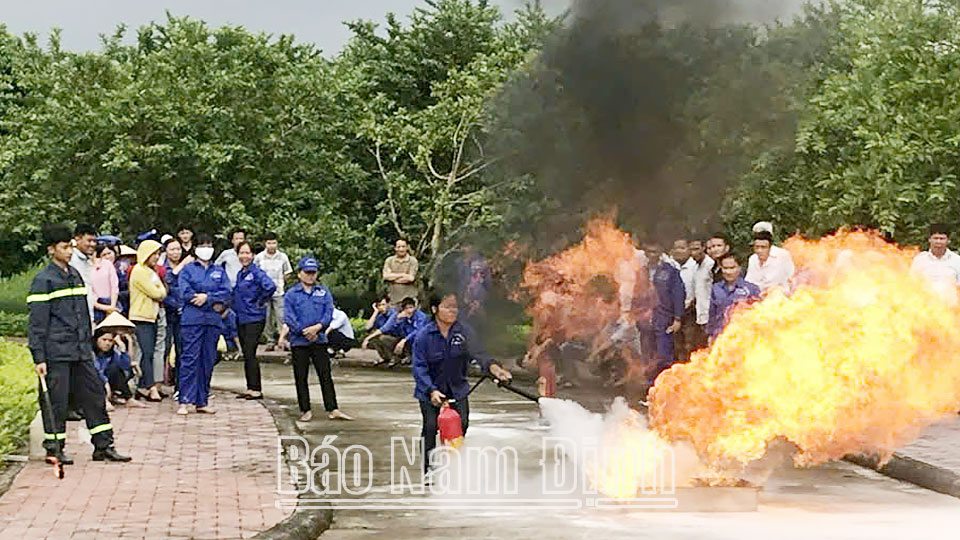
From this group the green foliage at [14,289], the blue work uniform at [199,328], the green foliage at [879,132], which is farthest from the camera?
the green foliage at [14,289]

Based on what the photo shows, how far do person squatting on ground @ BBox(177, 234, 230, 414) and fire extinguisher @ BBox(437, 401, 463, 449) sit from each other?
501 cm

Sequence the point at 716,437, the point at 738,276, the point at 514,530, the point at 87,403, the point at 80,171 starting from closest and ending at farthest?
the point at 514,530
the point at 716,437
the point at 87,403
the point at 738,276
the point at 80,171

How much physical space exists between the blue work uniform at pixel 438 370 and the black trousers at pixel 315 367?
398cm

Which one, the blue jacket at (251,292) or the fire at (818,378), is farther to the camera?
the blue jacket at (251,292)

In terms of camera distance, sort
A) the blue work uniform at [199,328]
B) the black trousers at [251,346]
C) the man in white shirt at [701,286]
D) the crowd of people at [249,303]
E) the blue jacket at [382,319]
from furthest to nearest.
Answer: the blue jacket at [382,319], the black trousers at [251,346], the blue work uniform at [199,328], the man in white shirt at [701,286], the crowd of people at [249,303]

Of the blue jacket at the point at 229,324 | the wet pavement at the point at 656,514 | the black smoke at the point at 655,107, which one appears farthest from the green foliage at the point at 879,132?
the wet pavement at the point at 656,514

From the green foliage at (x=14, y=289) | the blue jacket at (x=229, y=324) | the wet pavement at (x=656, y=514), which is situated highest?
the green foliage at (x=14, y=289)

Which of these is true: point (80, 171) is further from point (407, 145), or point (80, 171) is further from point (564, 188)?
point (564, 188)

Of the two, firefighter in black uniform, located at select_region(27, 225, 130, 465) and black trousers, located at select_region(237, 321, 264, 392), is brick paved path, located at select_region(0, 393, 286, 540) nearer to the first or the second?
firefighter in black uniform, located at select_region(27, 225, 130, 465)

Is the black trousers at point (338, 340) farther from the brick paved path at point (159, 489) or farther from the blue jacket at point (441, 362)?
the blue jacket at point (441, 362)

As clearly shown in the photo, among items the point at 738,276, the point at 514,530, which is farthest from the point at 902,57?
the point at 514,530

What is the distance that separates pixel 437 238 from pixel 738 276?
1262cm

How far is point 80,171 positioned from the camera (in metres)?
29.1

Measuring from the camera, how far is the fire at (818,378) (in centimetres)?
997
